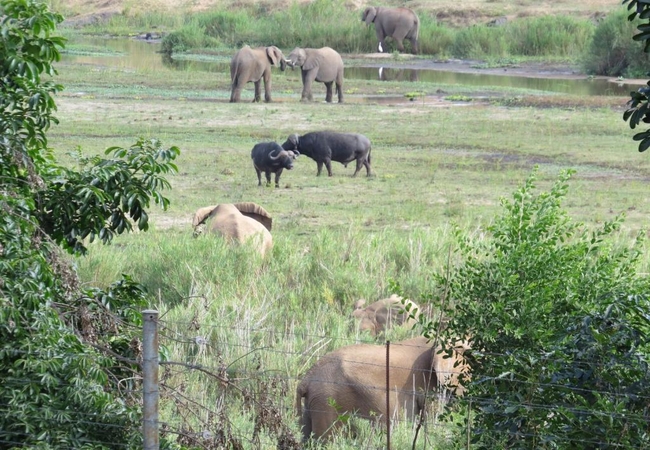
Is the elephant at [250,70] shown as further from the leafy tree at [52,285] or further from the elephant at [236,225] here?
the leafy tree at [52,285]

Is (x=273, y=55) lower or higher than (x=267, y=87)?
higher

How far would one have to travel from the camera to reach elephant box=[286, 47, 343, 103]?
28.7 meters

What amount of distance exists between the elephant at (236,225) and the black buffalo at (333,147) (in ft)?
16.3

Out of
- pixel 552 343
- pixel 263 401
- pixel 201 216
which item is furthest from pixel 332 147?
pixel 552 343

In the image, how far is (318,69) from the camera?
28.7m

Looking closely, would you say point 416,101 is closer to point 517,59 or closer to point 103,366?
point 517,59

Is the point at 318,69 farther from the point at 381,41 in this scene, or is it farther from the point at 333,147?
the point at 381,41

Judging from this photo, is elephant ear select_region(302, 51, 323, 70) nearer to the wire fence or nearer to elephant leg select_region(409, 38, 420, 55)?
elephant leg select_region(409, 38, 420, 55)

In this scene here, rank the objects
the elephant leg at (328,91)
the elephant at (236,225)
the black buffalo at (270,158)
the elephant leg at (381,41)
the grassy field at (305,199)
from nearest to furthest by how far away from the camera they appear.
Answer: the grassy field at (305,199), the elephant at (236,225), the black buffalo at (270,158), the elephant leg at (328,91), the elephant leg at (381,41)

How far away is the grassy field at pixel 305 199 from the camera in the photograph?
8.14 meters

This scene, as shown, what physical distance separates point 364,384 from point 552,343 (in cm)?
180

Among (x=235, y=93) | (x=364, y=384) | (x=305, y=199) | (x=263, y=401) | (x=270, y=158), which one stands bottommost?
(x=235, y=93)

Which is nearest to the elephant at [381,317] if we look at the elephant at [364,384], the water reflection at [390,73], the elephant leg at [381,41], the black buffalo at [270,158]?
the elephant at [364,384]

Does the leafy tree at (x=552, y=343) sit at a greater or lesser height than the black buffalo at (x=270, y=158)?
greater
